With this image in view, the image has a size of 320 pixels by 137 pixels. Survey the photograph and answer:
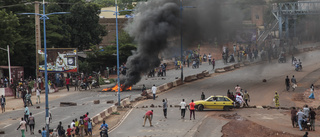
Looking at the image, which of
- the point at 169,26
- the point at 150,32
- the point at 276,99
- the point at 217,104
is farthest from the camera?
the point at 169,26

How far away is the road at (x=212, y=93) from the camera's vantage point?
2753cm

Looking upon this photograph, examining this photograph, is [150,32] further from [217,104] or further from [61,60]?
[217,104]

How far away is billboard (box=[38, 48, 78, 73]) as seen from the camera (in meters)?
52.3

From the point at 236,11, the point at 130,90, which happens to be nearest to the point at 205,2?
the point at 236,11

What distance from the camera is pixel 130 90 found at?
47.9m

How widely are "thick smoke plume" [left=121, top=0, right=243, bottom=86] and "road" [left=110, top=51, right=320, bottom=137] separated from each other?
176 inches

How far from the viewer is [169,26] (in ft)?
161

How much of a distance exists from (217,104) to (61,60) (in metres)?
24.4

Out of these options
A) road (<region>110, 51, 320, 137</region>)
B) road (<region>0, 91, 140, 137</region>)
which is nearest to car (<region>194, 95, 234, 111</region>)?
road (<region>110, 51, 320, 137</region>)

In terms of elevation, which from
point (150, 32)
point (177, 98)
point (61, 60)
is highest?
point (150, 32)

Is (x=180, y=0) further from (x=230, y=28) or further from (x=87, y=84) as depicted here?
(x=87, y=84)

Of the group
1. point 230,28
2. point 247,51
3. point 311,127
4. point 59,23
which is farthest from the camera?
point 59,23

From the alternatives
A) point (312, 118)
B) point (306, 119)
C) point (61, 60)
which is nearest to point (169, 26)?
point (61, 60)

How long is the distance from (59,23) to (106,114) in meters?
38.5
